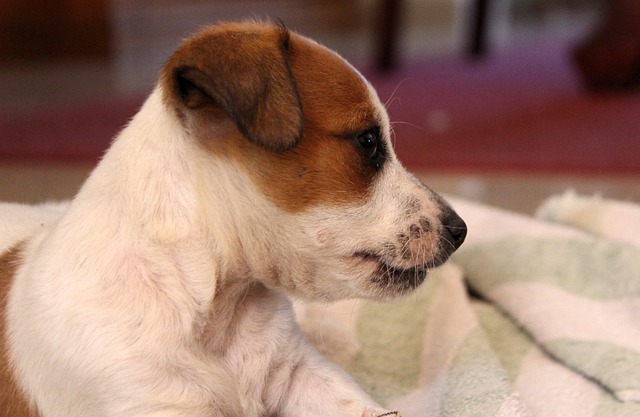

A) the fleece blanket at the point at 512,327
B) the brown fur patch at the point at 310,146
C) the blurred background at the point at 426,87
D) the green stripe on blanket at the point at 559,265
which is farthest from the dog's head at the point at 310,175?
the green stripe on blanket at the point at 559,265

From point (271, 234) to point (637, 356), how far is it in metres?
0.73

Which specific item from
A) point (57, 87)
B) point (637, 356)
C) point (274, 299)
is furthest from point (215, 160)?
point (57, 87)

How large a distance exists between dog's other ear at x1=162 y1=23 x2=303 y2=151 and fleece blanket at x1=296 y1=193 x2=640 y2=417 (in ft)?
1.28

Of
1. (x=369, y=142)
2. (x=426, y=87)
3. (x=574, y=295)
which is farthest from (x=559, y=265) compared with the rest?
→ (x=426, y=87)

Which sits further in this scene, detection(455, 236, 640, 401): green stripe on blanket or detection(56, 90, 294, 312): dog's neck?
detection(455, 236, 640, 401): green stripe on blanket

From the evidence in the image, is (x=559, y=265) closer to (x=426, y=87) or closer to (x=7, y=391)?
(x=7, y=391)

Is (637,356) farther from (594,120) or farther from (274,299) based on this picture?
(594,120)

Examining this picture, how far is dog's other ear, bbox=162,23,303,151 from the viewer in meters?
1.01

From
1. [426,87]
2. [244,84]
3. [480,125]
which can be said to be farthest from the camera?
[426,87]

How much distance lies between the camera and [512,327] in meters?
1.68

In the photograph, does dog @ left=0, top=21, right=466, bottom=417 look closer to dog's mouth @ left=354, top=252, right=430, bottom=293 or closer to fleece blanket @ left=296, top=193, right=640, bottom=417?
dog's mouth @ left=354, top=252, right=430, bottom=293

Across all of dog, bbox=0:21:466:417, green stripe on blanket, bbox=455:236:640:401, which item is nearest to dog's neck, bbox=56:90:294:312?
dog, bbox=0:21:466:417

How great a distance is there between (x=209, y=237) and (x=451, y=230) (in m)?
0.34

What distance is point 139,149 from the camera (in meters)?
1.15
